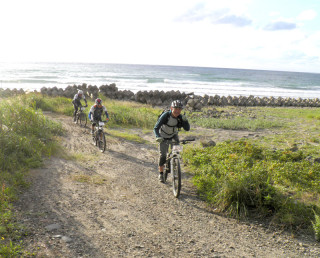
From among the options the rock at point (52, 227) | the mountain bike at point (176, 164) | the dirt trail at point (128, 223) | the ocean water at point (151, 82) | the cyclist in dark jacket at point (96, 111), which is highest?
the ocean water at point (151, 82)

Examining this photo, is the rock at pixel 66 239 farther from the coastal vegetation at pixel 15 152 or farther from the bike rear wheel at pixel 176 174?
the bike rear wheel at pixel 176 174

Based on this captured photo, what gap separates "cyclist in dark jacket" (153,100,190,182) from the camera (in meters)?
6.48

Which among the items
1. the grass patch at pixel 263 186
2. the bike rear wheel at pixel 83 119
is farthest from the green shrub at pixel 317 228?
the bike rear wheel at pixel 83 119

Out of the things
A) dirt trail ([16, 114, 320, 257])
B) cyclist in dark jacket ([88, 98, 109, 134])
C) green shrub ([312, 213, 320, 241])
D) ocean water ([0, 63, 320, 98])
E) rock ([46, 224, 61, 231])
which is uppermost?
ocean water ([0, 63, 320, 98])

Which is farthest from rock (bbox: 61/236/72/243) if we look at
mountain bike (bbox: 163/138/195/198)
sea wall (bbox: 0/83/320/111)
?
sea wall (bbox: 0/83/320/111)

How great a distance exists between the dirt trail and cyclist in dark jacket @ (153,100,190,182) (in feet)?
4.07

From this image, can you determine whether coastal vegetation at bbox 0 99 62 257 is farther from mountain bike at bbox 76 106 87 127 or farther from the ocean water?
the ocean water

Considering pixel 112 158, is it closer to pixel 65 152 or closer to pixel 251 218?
pixel 65 152

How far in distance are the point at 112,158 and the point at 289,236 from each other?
6398mm

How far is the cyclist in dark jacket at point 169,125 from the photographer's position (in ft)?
21.3

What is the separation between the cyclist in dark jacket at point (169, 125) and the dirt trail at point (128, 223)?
4.07ft

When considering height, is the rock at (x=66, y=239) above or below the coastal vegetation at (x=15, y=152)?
below

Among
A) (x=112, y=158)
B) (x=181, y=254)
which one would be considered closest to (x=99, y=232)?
(x=181, y=254)

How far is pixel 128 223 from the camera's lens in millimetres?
5145
